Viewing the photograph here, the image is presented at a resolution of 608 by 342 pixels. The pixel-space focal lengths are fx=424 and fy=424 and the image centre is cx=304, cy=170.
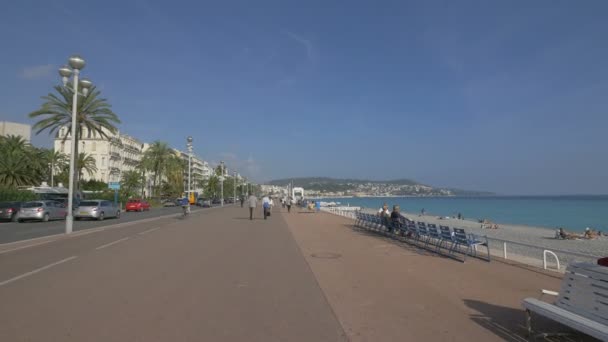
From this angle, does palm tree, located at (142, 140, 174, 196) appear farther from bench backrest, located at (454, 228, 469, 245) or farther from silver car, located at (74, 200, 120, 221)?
bench backrest, located at (454, 228, 469, 245)

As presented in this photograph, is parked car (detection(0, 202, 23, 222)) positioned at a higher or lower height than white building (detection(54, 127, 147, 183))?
lower

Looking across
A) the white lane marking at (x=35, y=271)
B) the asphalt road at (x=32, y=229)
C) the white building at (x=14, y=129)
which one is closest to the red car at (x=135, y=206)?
the asphalt road at (x=32, y=229)

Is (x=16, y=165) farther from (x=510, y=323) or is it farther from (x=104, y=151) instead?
(x=510, y=323)

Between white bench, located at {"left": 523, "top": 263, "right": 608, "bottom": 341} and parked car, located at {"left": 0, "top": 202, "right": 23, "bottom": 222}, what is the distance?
31.1 meters

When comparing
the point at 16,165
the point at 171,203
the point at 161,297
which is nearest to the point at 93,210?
the point at 161,297

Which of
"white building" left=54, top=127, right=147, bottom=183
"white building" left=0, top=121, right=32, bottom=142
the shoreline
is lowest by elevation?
the shoreline

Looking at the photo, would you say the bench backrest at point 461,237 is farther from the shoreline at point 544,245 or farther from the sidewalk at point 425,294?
the shoreline at point 544,245

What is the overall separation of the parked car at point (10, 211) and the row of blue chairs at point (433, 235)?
75.7ft

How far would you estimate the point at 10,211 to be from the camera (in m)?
28.0

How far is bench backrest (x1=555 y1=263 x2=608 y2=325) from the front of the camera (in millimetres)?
4574

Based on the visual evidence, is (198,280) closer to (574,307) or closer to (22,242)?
(574,307)

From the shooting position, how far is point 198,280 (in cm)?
801

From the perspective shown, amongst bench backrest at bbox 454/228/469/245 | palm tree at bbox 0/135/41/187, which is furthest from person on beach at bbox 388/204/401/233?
palm tree at bbox 0/135/41/187

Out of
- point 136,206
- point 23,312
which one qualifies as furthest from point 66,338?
point 136,206
